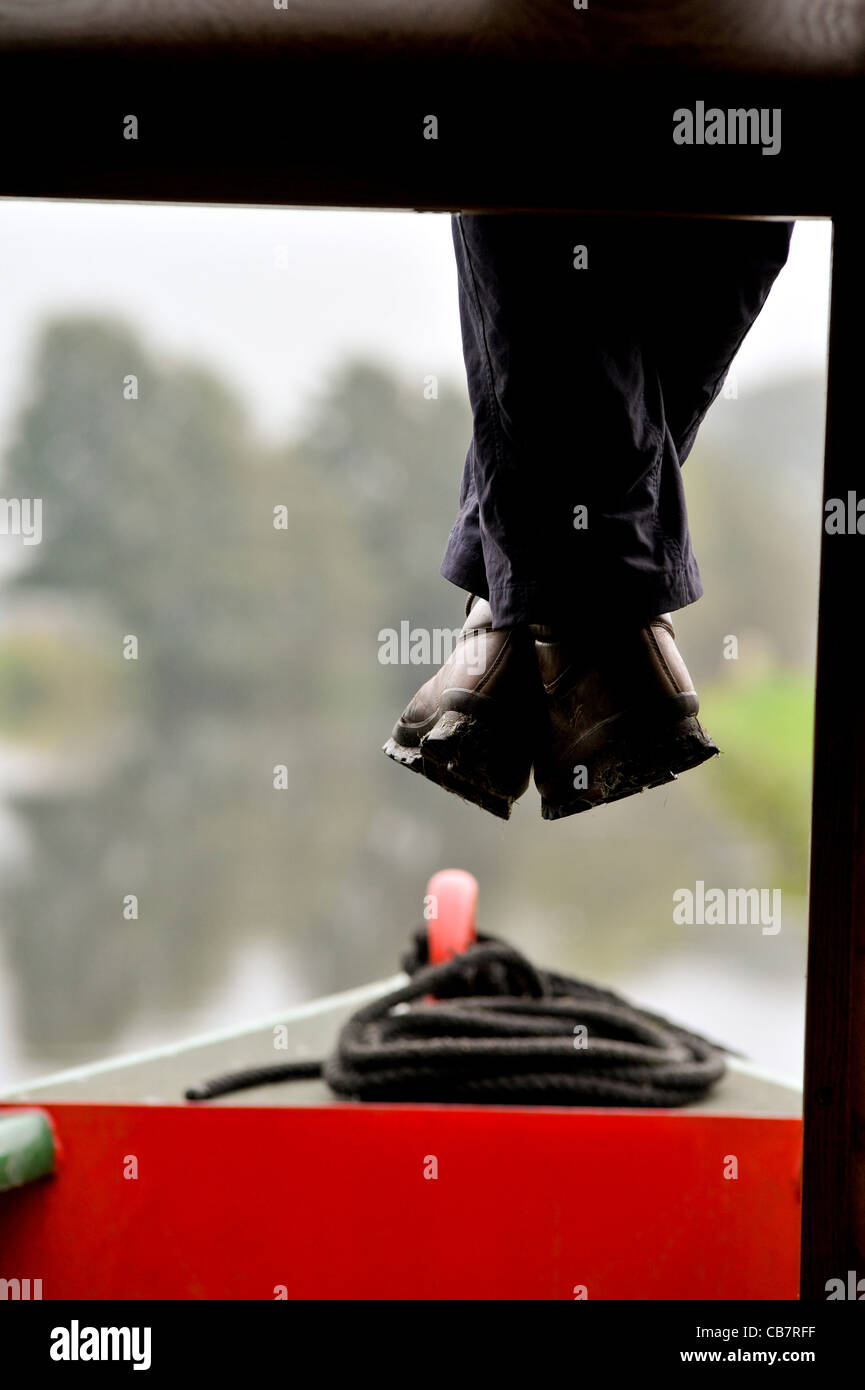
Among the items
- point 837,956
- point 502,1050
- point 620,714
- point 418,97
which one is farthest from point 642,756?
point 502,1050

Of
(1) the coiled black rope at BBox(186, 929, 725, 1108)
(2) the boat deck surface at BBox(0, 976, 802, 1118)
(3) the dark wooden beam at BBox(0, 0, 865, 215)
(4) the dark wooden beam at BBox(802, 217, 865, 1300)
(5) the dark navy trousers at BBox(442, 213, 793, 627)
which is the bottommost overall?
(2) the boat deck surface at BBox(0, 976, 802, 1118)

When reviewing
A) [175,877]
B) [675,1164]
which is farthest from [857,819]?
[175,877]

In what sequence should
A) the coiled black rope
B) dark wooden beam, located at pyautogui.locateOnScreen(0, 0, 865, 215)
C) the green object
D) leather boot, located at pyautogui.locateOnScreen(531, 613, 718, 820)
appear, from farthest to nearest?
the coiled black rope, the green object, leather boot, located at pyautogui.locateOnScreen(531, 613, 718, 820), dark wooden beam, located at pyautogui.locateOnScreen(0, 0, 865, 215)

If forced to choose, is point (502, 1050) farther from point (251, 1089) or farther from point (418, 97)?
point (418, 97)

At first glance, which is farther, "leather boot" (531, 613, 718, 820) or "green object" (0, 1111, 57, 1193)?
"green object" (0, 1111, 57, 1193)

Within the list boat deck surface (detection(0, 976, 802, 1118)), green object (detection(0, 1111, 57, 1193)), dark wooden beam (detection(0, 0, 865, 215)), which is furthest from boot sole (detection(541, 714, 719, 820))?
green object (detection(0, 1111, 57, 1193))

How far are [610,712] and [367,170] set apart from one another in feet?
1.17

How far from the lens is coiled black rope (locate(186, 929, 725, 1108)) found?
1300 millimetres

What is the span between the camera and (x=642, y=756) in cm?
81

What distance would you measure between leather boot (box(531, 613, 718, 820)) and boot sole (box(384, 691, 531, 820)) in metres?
0.03

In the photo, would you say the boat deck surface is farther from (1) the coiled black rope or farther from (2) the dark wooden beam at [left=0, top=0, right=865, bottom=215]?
(2) the dark wooden beam at [left=0, top=0, right=865, bottom=215]

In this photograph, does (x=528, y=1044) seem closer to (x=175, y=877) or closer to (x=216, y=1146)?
(x=216, y=1146)

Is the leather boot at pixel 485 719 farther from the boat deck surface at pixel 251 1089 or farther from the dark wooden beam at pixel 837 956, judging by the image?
the boat deck surface at pixel 251 1089

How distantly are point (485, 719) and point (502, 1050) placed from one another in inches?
24.1
